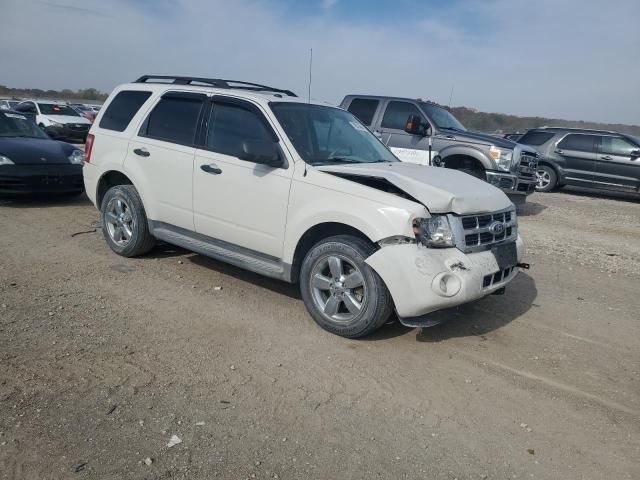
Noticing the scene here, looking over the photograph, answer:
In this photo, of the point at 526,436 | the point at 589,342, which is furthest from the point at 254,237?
the point at 589,342

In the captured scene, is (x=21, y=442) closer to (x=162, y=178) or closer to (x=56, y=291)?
(x=56, y=291)

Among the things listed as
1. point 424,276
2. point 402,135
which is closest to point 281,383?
point 424,276

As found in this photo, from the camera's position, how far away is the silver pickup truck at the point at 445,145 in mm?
10070

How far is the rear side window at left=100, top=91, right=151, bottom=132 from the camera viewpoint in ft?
20.0

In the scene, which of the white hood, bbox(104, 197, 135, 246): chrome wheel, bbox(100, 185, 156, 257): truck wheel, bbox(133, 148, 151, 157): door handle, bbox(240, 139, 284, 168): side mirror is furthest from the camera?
the white hood

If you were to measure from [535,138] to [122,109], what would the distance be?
12722mm

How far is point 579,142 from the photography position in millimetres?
14945

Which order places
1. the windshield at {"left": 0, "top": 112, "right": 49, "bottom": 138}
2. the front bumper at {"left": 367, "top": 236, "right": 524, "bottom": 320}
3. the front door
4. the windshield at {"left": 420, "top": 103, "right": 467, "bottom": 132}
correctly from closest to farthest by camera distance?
the front bumper at {"left": 367, "top": 236, "right": 524, "bottom": 320} → the front door → the windshield at {"left": 0, "top": 112, "right": 49, "bottom": 138} → the windshield at {"left": 420, "top": 103, "right": 467, "bottom": 132}

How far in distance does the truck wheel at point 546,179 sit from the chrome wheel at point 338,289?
12188mm

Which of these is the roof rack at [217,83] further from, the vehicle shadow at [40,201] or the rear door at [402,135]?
the rear door at [402,135]

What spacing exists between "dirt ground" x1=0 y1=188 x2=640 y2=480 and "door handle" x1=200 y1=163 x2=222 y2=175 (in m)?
1.15

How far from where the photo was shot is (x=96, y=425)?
3.07 meters

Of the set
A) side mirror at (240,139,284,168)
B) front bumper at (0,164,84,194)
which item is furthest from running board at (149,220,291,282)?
front bumper at (0,164,84,194)

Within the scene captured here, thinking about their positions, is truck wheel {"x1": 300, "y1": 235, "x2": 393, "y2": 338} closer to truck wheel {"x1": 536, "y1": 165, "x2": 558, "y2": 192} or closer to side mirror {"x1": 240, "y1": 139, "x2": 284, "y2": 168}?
side mirror {"x1": 240, "y1": 139, "x2": 284, "y2": 168}
